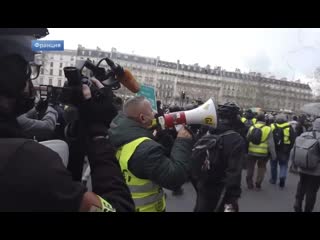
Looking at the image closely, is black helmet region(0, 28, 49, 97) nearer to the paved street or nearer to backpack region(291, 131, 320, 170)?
the paved street

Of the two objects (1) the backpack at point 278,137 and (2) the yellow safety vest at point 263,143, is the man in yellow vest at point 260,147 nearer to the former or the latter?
(2) the yellow safety vest at point 263,143

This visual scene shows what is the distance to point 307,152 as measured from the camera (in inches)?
222

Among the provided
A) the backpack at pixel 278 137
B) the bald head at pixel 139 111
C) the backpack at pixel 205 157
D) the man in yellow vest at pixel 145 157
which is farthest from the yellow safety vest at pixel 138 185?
the backpack at pixel 278 137

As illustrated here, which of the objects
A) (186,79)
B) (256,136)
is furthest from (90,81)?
(186,79)

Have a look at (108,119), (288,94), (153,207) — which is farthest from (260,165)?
(288,94)

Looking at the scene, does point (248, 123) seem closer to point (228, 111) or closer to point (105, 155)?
point (228, 111)

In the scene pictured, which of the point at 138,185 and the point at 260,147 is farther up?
the point at 138,185

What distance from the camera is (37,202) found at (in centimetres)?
111

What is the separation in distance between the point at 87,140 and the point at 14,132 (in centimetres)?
37

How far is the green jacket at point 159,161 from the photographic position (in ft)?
8.44

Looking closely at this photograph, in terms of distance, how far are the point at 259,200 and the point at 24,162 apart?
6.81 m

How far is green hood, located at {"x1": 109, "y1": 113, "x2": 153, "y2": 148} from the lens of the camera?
2785 millimetres

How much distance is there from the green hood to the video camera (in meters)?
0.82

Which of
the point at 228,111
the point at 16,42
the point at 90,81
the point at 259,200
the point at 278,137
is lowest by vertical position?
the point at 259,200
